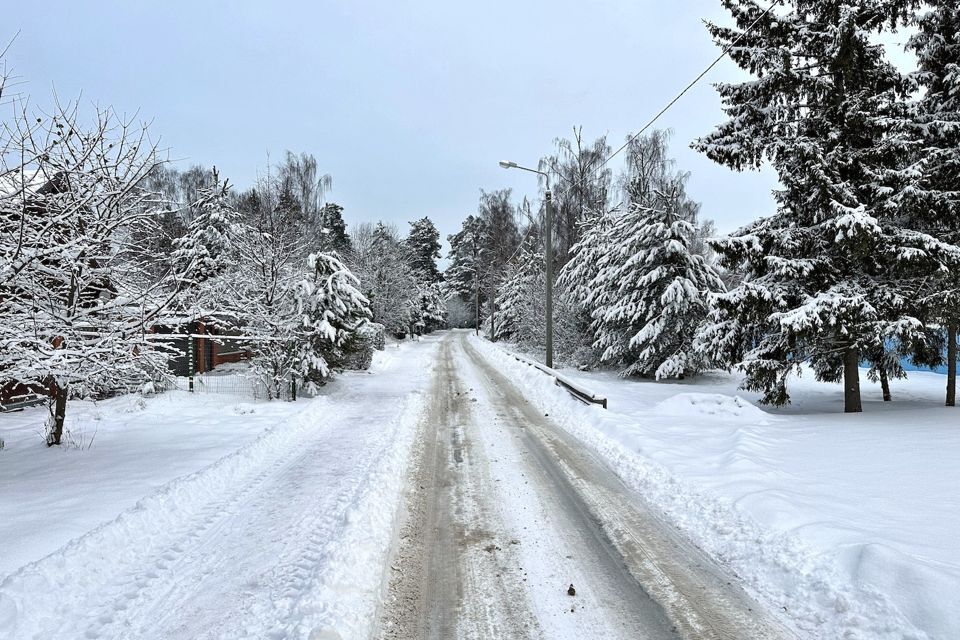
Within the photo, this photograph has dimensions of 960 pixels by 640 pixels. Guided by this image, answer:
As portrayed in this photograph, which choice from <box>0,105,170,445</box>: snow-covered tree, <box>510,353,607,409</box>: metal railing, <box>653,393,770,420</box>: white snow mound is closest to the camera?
<box>0,105,170,445</box>: snow-covered tree

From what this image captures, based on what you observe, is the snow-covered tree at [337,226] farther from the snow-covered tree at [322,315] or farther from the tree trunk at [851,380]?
the tree trunk at [851,380]

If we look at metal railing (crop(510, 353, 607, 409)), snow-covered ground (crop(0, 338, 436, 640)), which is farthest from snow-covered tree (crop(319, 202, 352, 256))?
snow-covered ground (crop(0, 338, 436, 640))

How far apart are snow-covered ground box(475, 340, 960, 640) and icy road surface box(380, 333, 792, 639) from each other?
43 centimetres

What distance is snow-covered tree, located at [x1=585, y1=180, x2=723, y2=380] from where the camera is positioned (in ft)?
52.2

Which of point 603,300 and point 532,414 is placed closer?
point 532,414

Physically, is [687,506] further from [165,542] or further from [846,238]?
[846,238]

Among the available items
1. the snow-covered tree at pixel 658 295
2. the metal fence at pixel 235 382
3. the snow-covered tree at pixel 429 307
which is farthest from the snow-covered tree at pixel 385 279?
the snow-covered tree at pixel 658 295

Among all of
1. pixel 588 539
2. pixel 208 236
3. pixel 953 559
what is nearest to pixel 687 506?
pixel 588 539

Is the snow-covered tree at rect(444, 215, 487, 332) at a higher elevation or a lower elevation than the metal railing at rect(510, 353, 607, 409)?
higher

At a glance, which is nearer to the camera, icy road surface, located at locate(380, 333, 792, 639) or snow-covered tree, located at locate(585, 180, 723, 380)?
icy road surface, located at locate(380, 333, 792, 639)

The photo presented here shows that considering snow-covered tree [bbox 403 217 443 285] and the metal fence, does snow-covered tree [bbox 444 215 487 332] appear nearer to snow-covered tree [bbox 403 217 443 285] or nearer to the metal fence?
snow-covered tree [bbox 403 217 443 285]

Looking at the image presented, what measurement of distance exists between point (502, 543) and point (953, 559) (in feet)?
11.6

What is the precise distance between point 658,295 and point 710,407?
24.1ft

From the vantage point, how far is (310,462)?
7012 mm
